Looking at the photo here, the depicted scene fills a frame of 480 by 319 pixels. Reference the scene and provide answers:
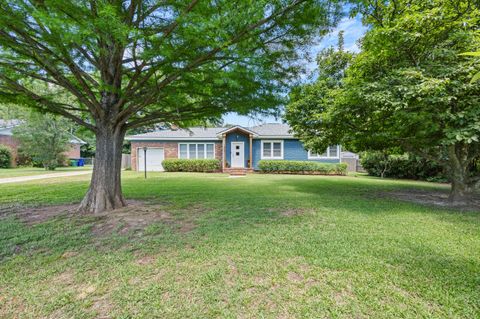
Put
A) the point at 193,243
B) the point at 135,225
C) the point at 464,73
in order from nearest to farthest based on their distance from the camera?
1. the point at 193,243
2. the point at 135,225
3. the point at 464,73

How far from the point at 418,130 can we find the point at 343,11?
437 centimetres

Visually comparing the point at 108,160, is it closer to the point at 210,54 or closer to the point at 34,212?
the point at 34,212

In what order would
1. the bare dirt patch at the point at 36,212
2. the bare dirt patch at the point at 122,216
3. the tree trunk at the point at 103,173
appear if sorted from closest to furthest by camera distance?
1. the bare dirt patch at the point at 122,216
2. the bare dirt patch at the point at 36,212
3. the tree trunk at the point at 103,173

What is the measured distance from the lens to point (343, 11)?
427 cm

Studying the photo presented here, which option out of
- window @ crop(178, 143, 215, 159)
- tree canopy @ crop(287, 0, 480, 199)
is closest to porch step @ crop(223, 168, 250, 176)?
window @ crop(178, 143, 215, 159)

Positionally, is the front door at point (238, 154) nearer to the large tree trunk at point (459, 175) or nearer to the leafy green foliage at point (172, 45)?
the leafy green foliage at point (172, 45)

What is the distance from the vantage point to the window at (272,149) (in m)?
18.8

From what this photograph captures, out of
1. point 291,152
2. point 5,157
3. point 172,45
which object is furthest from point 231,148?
point 5,157

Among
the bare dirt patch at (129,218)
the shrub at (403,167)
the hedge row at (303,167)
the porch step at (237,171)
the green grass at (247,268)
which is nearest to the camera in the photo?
the green grass at (247,268)

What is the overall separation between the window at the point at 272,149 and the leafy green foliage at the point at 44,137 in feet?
56.9

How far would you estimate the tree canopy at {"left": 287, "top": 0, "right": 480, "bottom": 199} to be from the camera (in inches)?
211

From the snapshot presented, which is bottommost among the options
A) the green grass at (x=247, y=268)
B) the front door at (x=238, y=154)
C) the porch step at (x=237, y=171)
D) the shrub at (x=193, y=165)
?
the green grass at (x=247, y=268)

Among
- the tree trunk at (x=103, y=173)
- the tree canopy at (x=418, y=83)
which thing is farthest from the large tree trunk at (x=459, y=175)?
the tree trunk at (x=103, y=173)

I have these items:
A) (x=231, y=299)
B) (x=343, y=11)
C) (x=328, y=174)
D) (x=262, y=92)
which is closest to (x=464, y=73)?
(x=343, y=11)
